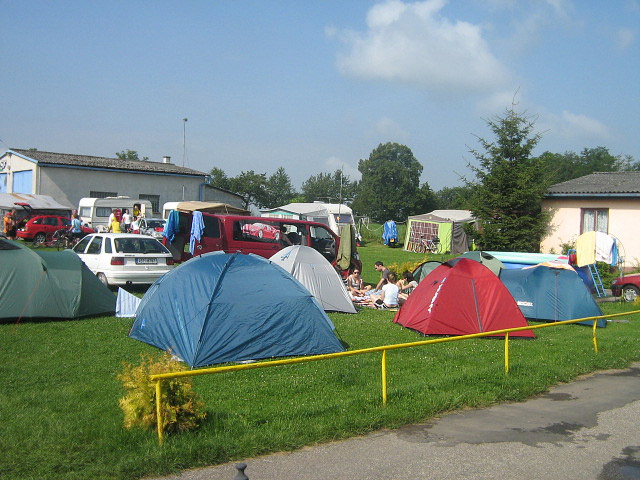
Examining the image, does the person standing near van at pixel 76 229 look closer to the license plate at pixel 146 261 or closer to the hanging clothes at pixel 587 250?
the license plate at pixel 146 261

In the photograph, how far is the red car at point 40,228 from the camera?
28800mm

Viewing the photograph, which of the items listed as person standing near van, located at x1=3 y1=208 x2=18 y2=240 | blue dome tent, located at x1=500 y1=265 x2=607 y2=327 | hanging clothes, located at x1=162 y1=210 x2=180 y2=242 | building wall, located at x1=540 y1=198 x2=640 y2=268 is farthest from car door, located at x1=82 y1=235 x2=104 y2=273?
building wall, located at x1=540 y1=198 x2=640 y2=268

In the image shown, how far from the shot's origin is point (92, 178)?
38688 mm

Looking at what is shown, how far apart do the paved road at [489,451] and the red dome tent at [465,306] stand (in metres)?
4.02

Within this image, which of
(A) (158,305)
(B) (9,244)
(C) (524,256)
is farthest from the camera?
(C) (524,256)

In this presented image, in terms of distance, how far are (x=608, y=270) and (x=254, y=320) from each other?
1647 centimetres

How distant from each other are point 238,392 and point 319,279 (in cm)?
698

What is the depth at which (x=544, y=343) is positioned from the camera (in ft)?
40.0

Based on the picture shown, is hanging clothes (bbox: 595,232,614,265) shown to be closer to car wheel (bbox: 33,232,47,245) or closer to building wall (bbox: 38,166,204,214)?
car wheel (bbox: 33,232,47,245)

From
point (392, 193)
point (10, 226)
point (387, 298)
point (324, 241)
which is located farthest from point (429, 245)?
point (392, 193)

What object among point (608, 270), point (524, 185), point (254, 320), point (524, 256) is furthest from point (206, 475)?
point (524, 185)

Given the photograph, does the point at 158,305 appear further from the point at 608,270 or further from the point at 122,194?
the point at 122,194

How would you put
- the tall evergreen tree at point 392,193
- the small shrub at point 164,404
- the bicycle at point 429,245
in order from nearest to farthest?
1. the small shrub at point 164,404
2. the bicycle at point 429,245
3. the tall evergreen tree at point 392,193

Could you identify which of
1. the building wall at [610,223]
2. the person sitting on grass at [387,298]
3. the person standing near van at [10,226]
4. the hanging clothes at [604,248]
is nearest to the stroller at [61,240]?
the person standing near van at [10,226]
